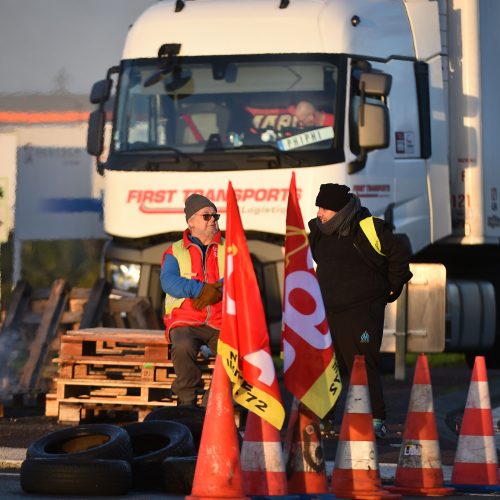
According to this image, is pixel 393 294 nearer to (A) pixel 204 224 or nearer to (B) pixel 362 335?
(B) pixel 362 335

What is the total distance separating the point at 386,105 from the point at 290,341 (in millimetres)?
7938

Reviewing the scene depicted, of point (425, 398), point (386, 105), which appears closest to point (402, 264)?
point (425, 398)

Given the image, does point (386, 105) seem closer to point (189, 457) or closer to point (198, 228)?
point (198, 228)

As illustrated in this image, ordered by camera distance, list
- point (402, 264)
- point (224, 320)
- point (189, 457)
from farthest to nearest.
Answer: point (402, 264) < point (189, 457) < point (224, 320)

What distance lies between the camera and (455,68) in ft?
56.6

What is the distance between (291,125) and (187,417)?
19.7ft

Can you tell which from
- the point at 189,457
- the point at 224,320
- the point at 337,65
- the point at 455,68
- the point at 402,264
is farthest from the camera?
the point at 455,68

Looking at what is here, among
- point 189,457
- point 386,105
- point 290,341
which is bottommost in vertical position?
point 189,457

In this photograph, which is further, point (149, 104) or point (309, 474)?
point (149, 104)

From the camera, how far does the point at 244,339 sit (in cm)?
800

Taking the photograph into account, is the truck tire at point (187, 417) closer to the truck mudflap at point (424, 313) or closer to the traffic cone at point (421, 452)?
the traffic cone at point (421, 452)

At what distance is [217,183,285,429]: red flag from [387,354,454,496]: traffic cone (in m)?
1.10

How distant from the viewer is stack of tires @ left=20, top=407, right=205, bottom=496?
8.43 m

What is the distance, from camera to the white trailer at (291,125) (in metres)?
15.7
